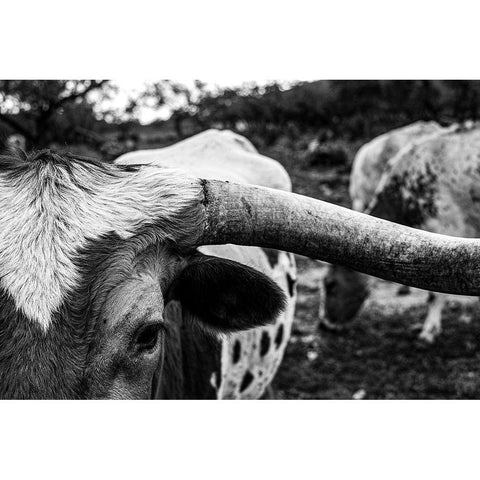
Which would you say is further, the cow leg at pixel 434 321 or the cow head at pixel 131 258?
the cow leg at pixel 434 321

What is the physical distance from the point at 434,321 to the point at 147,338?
6.63 meters

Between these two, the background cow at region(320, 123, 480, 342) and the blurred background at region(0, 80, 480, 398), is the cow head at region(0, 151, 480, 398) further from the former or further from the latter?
the background cow at region(320, 123, 480, 342)

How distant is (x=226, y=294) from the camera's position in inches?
101

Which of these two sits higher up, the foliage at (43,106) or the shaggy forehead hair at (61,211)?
the shaggy forehead hair at (61,211)

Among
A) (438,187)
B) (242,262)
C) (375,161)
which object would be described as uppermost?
(242,262)

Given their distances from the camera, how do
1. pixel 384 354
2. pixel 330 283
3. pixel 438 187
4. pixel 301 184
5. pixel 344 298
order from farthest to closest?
pixel 301 184 → pixel 330 283 → pixel 344 298 → pixel 438 187 → pixel 384 354

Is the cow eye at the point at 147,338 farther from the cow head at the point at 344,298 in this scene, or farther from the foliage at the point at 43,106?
the cow head at the point at 344,298

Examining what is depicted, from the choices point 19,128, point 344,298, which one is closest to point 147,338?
point 344,298

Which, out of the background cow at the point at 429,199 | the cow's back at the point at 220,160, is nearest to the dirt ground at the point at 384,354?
the background cow at the point at 429,199

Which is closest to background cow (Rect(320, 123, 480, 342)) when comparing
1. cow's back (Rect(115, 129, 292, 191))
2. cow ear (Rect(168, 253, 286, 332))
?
cow's back (Rect(115, 129, 292, 191))

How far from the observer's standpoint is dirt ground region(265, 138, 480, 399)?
21.6 feet

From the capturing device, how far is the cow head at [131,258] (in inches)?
77.0

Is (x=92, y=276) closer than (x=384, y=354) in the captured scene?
Yes

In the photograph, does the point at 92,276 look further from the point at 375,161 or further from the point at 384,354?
the point at 375,161
